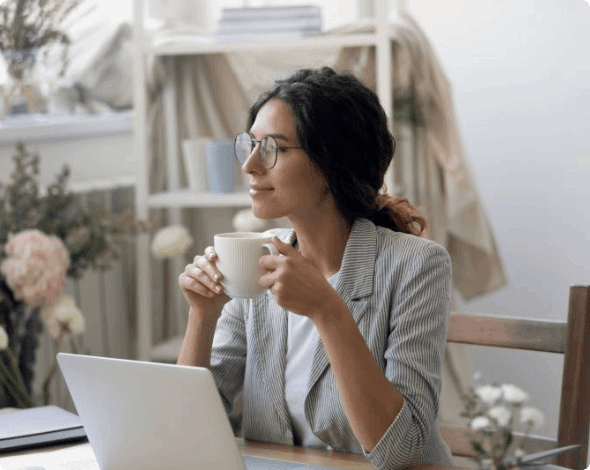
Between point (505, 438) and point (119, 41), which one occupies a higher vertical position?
point (119, 41)

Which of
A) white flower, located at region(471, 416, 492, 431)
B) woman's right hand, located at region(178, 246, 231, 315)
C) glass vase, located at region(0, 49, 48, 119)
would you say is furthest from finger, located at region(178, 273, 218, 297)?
glass vase, located at region(0, 49, 48, 119)

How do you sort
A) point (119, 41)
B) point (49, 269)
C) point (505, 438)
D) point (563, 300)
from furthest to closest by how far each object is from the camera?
1. point (563, 300)
2. point (119, 41)
3. point (49, 269)
4. point (505, 438)

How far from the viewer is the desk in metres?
1.19

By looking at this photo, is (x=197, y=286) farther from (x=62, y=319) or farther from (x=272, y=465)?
(x=62, y=319)

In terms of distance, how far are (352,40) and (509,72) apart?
0.87 meters

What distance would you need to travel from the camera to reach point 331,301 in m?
1.20

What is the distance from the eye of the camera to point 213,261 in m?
1.26

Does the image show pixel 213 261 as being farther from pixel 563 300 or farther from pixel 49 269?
pixel 563 300

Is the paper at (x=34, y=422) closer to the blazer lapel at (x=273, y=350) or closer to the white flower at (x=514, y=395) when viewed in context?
the blazer lapel at (x=273, y=350)

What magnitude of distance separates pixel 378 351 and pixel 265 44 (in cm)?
136

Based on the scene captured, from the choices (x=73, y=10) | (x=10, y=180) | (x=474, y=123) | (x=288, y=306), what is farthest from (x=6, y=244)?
(x=474, y=123)

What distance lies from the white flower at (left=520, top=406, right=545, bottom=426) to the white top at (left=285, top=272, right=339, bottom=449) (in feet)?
2.20

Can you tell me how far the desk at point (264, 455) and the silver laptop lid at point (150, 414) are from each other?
0.13m

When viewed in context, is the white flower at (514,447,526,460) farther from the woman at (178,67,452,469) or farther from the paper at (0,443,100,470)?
the paper at (0,443,100,470)
